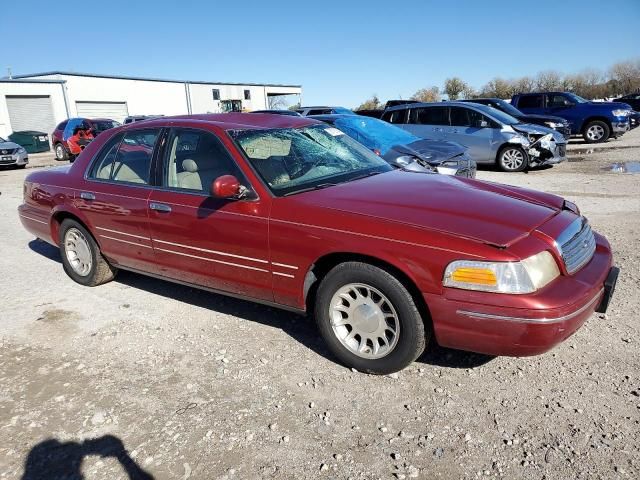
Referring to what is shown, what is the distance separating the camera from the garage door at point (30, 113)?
2902cm

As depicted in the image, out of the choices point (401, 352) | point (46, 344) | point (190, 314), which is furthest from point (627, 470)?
point (46, 344)

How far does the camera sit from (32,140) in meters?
26.8

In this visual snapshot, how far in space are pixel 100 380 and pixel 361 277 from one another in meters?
1.88

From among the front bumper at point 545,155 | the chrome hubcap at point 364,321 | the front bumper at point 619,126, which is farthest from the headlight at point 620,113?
the chrome hubcap at point 364,321

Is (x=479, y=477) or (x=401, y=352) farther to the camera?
(x=401, y=352)

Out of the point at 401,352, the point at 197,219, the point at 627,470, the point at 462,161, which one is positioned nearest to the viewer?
the point at 627,470

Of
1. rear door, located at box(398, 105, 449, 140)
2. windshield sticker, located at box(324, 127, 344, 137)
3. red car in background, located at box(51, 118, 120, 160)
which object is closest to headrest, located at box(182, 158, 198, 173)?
windshield sticker, located at box(324, 127, 344, 137)

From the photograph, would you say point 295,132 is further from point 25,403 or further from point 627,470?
point 627,470

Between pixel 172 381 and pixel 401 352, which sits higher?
pixel 401 352

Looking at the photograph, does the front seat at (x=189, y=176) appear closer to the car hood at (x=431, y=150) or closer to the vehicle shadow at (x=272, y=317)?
the vehicle shadow at (x=272, y=317)

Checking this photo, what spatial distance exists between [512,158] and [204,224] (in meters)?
9.99

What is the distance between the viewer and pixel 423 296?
2830 mm

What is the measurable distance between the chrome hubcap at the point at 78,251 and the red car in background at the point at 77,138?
1626 centimetres

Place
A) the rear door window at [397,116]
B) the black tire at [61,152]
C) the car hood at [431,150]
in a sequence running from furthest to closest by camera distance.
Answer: the black tire at [61,152], the rear door window at [397,116], the car hood at [431,150]
